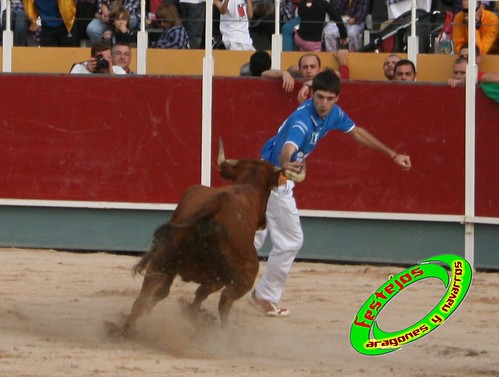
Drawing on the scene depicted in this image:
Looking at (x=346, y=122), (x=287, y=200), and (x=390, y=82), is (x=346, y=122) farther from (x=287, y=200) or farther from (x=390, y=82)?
(x=390, y=82)

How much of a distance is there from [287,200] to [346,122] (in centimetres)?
65

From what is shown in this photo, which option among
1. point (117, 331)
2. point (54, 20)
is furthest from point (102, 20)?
point (117, 331)

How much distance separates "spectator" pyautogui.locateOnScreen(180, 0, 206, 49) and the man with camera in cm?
101

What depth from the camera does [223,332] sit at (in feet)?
26.3

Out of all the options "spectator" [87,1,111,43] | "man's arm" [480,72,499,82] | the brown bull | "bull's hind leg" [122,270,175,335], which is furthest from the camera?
"spectator" [87,1,111,43]

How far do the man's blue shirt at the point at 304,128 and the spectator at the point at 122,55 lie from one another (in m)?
3.35

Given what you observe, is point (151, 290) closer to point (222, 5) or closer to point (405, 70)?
point (405, 70)

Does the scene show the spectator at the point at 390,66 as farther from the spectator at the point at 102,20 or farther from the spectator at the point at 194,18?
the spectator at the point at 102,20

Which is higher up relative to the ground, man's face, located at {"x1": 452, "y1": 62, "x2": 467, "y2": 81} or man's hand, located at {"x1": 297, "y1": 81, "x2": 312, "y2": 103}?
man's face, located at {"x1": 452, "y1": 62, "x2": 467, "y2": 81}

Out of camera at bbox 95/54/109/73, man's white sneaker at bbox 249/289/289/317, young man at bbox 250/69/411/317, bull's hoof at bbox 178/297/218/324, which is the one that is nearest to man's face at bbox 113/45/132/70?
camera at bbox 95/54/109/73

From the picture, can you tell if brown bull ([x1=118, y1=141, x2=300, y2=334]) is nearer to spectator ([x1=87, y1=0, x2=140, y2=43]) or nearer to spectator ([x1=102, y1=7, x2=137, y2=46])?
spectator ([x1=102, y1=7, x2=137, y2=46])

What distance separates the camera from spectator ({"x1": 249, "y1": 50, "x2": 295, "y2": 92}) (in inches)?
445

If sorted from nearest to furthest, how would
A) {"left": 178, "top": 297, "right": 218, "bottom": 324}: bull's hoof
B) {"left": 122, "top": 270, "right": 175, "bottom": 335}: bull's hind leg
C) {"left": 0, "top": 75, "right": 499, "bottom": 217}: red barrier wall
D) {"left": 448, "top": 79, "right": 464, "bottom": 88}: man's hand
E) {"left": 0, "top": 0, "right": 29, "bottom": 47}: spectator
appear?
{"left": 122, "top": 270, "right": 175, "bottom": 335}: bull's hind leg, {"left": 178, "top": 297, "right": 218, "bottom": 324}: bull's hoof, {"left": 448, "top": 79, "right": 464, "bottom": 88}: man's hand, {"left": 0, "top": 75, "right": 499, "bottom": 217}: red barrier wall, {"left": 0, "top": 0, "right": 29, "bottom": 47}: spectator

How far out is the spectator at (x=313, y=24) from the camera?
12102 millimetres
